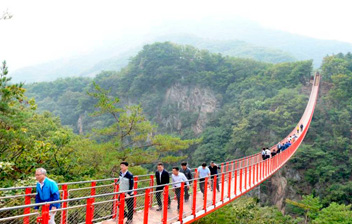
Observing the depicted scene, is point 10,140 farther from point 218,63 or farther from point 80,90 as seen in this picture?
point 80,90

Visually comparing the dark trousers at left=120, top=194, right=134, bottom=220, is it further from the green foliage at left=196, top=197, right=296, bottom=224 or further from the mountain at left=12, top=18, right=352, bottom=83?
the mountain at left=12, top=18, right=352, bottom=83

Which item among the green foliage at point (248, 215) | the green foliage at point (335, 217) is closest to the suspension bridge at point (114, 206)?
the green foliage at point (248, 215)

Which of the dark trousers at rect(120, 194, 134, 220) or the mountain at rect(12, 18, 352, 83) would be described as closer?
the dark trousers at rect(120, 194, 134, 220)

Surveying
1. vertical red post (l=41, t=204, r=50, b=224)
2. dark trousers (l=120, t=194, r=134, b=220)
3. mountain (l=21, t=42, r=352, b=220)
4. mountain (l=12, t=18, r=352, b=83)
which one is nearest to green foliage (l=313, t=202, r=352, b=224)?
mountain (l=21, t=42, r=352, b=220)

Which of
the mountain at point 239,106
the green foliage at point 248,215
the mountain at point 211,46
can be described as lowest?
the green foliage at point 248,215

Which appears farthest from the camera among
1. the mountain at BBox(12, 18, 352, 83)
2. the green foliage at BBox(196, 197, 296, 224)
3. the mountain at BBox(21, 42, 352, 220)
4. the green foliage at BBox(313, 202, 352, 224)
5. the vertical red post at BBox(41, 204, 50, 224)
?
the mountain at BBox(12, 18, 352, 83)

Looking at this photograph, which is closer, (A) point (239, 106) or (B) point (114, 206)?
(B) point (114, 206)

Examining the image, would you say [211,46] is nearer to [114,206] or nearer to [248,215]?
[248,215]

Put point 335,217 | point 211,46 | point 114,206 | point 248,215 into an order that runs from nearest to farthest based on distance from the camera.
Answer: point 114,206 < point 335,217 < point 248,215 < point 211,46

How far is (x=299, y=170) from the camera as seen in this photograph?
26406 mm

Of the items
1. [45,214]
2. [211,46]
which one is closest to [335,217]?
[45,214]

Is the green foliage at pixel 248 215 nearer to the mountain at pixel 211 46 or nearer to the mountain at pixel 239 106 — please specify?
the mountain at pixel 239 106

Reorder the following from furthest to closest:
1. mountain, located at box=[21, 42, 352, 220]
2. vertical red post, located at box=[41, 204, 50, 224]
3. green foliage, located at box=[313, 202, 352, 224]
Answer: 1. mountain, located at box=[21, 42, 352, 220]
2. green foliage, located at box=[313, 202, 352, 224]
3. vertical red post, located at box=[41, 204, 50, 224]

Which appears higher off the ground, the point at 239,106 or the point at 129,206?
the point at 129,206
